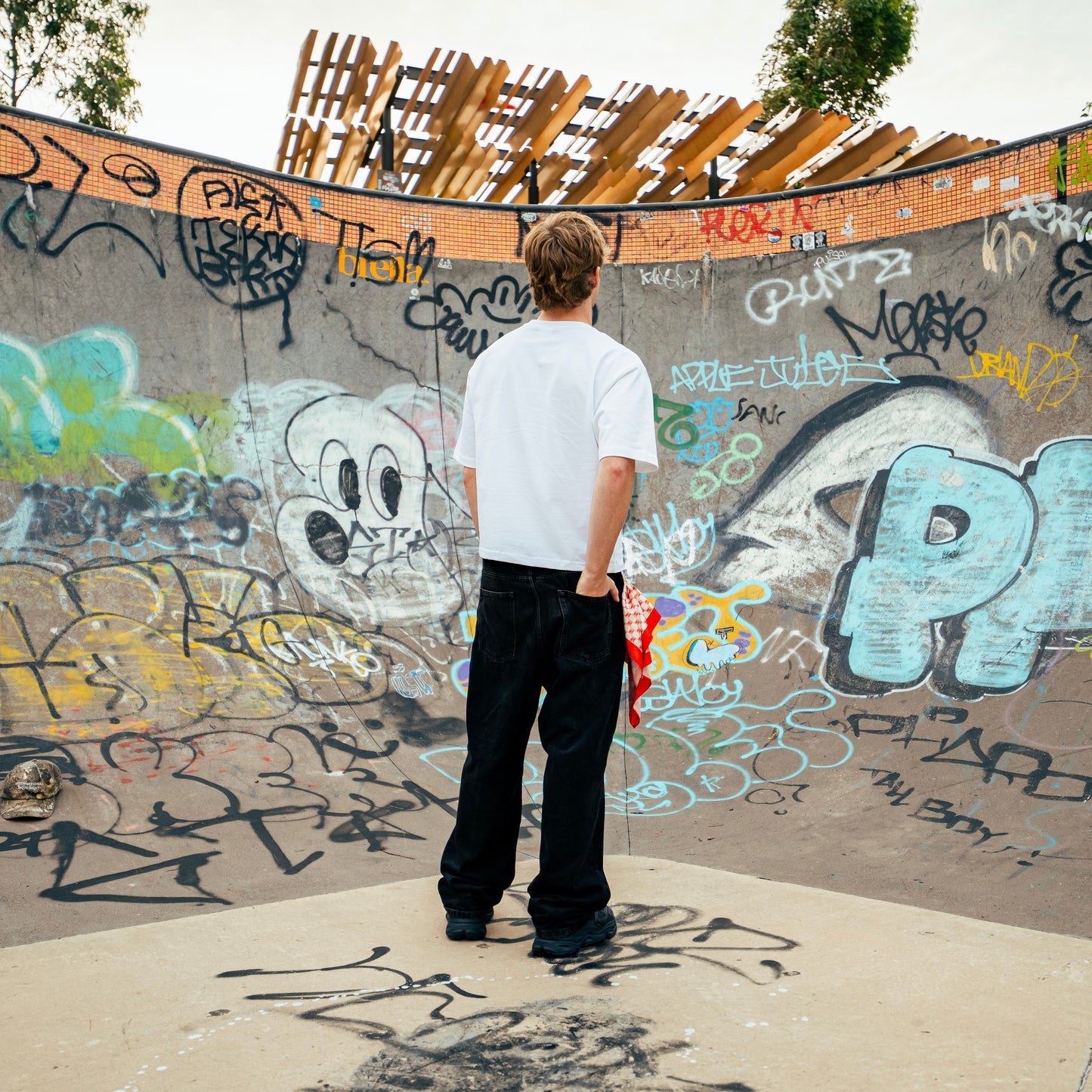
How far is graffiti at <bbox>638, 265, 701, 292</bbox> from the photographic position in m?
7.15

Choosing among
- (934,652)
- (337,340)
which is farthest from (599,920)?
(337,340)

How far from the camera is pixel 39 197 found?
18.2 feet

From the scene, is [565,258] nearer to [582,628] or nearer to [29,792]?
[582,628]

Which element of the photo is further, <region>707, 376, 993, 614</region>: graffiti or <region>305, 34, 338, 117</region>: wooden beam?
<region>305, 34, 338, 117</region>: wooden beam

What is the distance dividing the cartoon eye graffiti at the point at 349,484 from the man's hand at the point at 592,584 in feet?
13.7

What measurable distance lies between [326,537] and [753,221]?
411cm

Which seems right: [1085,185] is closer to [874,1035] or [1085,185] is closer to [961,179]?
[961,179]

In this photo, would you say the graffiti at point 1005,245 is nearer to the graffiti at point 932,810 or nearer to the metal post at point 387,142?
the graffiti at point 932,810

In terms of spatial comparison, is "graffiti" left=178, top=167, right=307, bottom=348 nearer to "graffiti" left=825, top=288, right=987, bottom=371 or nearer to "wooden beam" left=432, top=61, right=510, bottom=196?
"wooden beam" left=432, top=61, right=510, bottom=196

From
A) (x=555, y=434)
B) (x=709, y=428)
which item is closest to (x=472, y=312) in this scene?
(x=709, y=428)

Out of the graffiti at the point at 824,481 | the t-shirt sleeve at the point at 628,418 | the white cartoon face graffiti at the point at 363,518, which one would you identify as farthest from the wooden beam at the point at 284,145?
the t-shirt sleeve at the point at 628,418

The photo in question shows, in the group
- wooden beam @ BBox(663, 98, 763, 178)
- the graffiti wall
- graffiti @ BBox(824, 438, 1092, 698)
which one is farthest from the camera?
wooden beam @ BBox(663, 98, 763, 178)

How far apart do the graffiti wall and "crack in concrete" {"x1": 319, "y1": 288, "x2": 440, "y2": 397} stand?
2 cm

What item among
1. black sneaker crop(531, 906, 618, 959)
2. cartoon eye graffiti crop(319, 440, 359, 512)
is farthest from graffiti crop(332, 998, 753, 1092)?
cartoon eye graffiti crop(319, 440, 359, 512)
